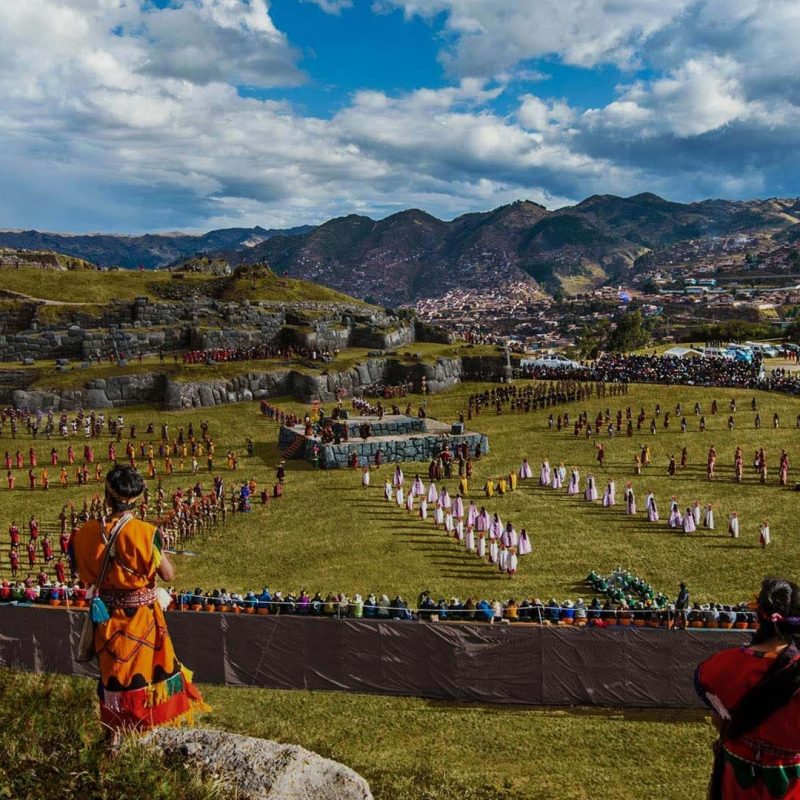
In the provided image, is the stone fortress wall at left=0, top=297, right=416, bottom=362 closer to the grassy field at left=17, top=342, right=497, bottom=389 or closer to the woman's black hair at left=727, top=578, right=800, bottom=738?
the grassy field at left=17, top=342, right=497, bottom=389

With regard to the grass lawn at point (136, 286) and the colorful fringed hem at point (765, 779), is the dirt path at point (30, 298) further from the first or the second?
the colorful fringed hem at point (765, 779)

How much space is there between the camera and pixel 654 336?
3971 inches

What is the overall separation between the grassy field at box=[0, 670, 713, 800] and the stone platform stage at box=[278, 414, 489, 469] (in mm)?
20942

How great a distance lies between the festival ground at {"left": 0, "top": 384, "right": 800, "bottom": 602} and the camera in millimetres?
20219

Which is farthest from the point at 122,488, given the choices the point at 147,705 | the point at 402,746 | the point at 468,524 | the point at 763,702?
the point at 468,524

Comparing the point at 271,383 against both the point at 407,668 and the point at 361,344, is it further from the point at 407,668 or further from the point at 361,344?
the point at 407,668

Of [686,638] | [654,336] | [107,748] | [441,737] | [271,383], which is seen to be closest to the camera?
[107,748]

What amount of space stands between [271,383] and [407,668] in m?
36.3

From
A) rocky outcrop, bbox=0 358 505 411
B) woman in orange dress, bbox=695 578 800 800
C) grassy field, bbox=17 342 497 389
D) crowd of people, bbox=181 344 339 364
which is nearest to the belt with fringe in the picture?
woman in orange dress, bbox=695 578 800 800

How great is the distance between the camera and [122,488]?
5727mm

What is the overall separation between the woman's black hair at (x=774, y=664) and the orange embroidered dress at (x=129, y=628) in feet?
13.7

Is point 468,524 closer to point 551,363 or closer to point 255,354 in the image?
point 255,354

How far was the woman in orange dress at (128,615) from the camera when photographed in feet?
18.3

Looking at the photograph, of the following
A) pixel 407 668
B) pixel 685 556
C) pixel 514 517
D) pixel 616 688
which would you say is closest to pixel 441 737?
pixel 407 668
